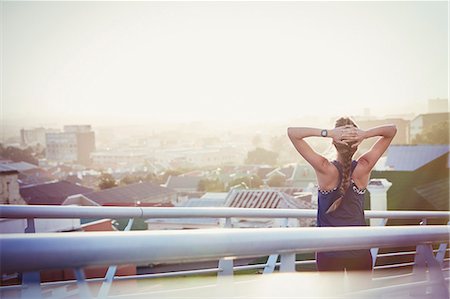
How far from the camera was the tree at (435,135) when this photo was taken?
8.48m

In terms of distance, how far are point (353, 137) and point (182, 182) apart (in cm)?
657

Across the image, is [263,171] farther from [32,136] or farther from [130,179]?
[32,136]

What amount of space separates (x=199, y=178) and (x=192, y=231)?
7.93 meters

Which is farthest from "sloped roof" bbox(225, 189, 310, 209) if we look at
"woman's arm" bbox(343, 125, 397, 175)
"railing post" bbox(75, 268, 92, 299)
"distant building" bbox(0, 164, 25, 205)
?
"railing post" bbox(75, 268, 92, 299)

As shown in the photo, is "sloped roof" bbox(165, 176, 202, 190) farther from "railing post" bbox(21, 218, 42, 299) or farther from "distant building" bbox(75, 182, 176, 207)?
"railing post" bbox(21, 218, 42, 299)

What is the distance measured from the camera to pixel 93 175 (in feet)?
28.0

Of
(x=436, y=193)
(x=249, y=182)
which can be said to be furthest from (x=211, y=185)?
(x=436, y=193)

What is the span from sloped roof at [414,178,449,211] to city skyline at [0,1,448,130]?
122 centimetres

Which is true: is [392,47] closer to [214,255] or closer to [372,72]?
[372,72]

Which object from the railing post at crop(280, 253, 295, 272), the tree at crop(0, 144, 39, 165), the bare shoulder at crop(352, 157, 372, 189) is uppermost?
the bare shoulder at crop(352, 157, 372, 189)

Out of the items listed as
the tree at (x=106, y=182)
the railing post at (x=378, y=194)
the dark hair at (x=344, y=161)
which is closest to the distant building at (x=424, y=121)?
the railing post at (x=378, y=194)

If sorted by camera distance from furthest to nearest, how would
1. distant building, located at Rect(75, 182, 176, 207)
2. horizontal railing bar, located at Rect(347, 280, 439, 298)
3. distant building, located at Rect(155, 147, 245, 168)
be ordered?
distant building, located at Rect(155, 147, 245, 168) < distant building, located at Rect(75, 182, 176, 207) < horizontal railing bar, located at Rect(347, 280, 439, 298)

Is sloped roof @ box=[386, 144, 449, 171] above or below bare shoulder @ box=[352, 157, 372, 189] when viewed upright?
below

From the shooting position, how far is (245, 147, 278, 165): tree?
8258 millimetres
